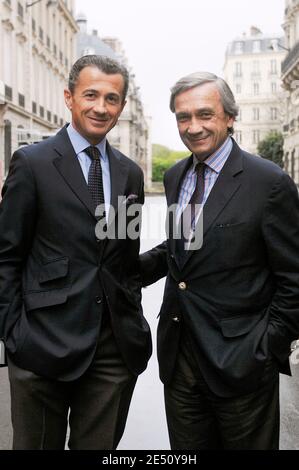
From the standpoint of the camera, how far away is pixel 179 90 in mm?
2877

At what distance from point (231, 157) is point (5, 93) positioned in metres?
26.3

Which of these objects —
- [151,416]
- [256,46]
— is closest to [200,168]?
[151,416]

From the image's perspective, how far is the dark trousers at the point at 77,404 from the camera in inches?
109

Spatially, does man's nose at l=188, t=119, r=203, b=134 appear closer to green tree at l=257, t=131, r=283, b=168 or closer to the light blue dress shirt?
A: the light blue dress shirt

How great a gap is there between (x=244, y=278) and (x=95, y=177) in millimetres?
812

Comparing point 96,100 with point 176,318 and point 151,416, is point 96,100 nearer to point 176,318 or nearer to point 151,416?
point 176,318

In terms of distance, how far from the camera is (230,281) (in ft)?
9.44

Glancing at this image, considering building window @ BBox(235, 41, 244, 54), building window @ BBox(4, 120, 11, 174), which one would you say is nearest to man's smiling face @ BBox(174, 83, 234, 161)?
building window @ BBox(4, 120, 11, 174)

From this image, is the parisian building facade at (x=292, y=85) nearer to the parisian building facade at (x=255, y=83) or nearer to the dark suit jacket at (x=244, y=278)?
the dark suit jacket at (x=244, y=278)

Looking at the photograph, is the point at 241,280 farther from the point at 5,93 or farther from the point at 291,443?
the point at 5,93

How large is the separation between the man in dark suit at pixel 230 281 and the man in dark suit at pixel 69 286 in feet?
0.98

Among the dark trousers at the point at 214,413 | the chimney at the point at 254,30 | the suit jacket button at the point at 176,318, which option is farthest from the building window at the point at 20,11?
the chimney at the point at 254,30

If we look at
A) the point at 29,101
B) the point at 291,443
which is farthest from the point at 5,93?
the point at 291,443

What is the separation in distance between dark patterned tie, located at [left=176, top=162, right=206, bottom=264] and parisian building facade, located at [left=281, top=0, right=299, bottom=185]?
33354 millimetres
